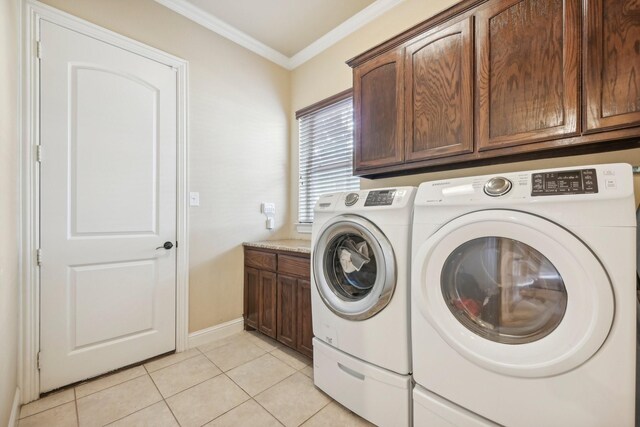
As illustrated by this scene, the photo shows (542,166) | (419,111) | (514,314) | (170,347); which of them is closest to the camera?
(514,314)

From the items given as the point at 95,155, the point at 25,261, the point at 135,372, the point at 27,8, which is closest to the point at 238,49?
the point at 27,8

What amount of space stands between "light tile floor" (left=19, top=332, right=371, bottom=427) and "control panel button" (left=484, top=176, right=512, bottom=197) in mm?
1298

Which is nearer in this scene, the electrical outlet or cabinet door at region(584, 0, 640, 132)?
cabinet door at region(584, 0, 640, 132)

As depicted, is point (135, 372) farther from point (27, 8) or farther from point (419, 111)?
point (419, 111)

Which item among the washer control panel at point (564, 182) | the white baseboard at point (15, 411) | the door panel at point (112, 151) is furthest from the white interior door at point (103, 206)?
the washer control panel at point (564, 182)

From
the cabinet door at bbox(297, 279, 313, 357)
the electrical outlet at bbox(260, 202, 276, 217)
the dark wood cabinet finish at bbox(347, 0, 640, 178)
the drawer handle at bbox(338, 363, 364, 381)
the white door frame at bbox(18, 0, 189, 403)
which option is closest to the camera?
the dark wood cabinet finish at bbox(347, 0, 640, 178)

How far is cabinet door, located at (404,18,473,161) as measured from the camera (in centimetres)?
145

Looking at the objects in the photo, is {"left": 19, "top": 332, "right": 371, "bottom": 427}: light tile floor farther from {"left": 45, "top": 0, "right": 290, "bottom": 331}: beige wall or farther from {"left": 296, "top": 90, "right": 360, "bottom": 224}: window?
{"left": 296, "top": 90, "right": 360, "bottom": 224}: window

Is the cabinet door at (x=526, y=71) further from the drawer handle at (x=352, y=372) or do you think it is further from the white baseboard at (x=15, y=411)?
the white baseboard at (x=15, y=411)

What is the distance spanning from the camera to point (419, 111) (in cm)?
163

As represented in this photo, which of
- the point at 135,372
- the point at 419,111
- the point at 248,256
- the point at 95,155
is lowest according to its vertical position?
the point at 135,372

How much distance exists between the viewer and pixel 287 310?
82.9 inches

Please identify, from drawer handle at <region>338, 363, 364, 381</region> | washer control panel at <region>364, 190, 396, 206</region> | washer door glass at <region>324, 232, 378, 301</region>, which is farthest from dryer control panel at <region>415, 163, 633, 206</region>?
drawer handle at <region>338, 363, 364, 381</region>

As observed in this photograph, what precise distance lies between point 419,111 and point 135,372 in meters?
2.55
